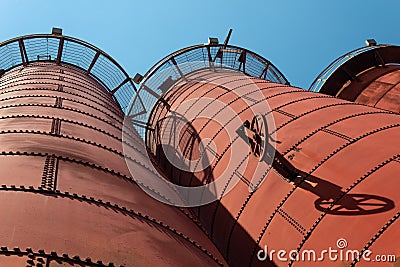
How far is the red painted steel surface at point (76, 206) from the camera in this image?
3.22m

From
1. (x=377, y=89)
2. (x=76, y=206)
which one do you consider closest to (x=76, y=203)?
(x=76, y=206)

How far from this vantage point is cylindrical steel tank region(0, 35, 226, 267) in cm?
323

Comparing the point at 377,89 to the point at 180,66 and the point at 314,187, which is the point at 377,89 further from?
the point at 314,187

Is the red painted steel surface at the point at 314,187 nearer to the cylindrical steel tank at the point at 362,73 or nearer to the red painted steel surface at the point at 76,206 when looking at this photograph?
the red painted steel surface at the point at 76,206

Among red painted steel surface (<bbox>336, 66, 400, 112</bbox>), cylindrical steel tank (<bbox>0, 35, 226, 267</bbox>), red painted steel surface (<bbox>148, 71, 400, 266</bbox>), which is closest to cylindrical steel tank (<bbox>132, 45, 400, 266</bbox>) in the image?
red painted steel surface (<bbox>148, 71, 400, 266</bbox>)

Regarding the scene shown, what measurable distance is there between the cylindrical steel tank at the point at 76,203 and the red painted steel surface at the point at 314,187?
101 centimetres

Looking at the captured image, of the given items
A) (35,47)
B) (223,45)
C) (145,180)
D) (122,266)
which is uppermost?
(35,47)

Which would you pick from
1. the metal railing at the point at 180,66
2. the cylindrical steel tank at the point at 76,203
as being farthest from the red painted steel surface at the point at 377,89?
the cylindrical steel tank at the point at 76,203

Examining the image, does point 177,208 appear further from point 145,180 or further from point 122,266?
point 122,266

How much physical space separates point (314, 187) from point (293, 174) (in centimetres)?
44

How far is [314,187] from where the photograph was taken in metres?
5.31

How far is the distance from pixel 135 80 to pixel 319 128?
33.4ft

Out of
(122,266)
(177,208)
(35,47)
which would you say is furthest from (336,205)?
(35,47)

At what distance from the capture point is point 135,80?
15.4 metres
